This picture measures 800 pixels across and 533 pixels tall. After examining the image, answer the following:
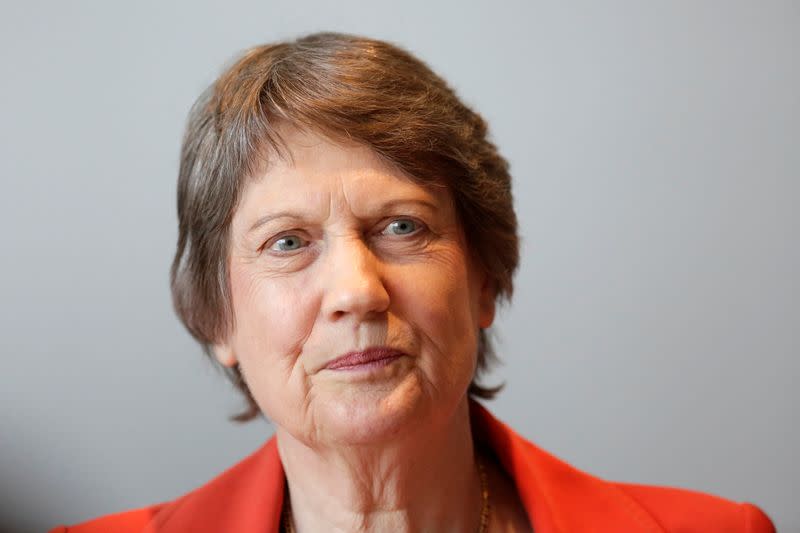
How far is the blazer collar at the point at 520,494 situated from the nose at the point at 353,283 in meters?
0.42

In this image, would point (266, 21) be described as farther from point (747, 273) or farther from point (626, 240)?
point (747, 273)

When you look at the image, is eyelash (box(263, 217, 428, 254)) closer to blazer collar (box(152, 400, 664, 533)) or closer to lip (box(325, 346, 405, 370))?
lip (box(325, 346, 405, 370))

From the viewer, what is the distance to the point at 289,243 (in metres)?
1.50

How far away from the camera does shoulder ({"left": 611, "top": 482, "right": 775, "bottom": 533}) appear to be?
68.2 inches

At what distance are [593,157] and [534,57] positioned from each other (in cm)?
23

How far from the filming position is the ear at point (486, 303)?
1704mm

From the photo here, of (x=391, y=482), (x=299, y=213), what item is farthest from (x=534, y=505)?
(x=299, y=213)

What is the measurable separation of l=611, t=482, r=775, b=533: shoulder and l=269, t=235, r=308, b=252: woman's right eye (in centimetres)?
71

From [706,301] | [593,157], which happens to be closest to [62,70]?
[593,157]

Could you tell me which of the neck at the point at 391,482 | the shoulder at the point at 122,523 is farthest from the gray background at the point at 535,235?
the neck at the point at 391,482

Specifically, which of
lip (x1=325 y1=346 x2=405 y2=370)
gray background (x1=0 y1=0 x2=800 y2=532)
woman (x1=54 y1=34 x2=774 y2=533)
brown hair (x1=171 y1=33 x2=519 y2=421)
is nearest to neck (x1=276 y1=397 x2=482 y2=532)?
woman (x1=54 y1=34 x2=774 y2=533)

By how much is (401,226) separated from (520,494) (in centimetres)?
50

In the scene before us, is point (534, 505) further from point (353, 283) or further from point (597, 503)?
point (353, 283)

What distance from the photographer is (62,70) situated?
2027 millimetres
